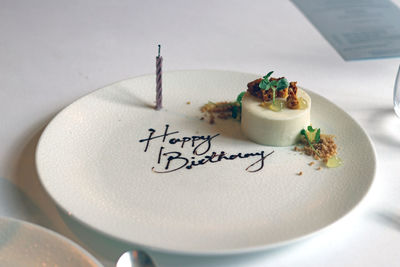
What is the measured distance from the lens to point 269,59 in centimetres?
181

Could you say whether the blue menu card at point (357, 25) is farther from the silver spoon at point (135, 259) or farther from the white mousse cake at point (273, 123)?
the silver spoon at point (135, 259)

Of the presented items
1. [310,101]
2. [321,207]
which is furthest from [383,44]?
[321,207]

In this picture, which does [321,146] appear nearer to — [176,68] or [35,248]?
[176,68]

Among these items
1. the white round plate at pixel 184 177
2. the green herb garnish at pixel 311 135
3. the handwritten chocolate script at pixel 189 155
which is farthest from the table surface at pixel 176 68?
the handwritten chocolate script at pixel 189 155

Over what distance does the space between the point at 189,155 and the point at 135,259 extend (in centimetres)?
43

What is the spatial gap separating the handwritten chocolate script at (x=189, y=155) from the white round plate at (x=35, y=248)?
1.30 ft

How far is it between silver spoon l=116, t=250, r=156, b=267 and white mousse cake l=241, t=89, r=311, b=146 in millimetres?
535

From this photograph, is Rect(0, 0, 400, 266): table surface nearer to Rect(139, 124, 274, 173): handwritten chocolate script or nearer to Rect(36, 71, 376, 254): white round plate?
Rect(36, 71, 376, 254): white round plate

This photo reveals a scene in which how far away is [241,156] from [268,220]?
0.26m

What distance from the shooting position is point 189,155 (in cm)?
133

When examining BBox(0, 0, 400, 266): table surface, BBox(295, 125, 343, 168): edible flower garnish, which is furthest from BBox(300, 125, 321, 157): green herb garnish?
BBox(0, 0, 400, 266): table surface

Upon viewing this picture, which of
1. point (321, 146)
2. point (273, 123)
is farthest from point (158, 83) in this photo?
point (321, 146)

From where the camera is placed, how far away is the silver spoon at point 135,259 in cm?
93

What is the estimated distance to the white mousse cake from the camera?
1.35 metres
